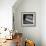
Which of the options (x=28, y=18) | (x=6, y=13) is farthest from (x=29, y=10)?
(x=6, y=13)

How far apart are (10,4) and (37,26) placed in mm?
1880

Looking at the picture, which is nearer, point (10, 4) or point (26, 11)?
point (10, 4)

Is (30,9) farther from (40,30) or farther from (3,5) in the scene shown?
(3,5)

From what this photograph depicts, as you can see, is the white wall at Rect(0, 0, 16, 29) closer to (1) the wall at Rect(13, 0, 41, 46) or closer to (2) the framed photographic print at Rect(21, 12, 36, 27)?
(1) the wall at Rect(13, 0, 41, 46)

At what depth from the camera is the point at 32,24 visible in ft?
19.4

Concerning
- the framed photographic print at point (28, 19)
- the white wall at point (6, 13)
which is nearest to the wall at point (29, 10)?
the framed photographic print at point (28, 19)

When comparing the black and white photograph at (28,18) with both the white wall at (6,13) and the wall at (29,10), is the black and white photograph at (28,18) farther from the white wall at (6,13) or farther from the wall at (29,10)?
the white wall at (6,13)

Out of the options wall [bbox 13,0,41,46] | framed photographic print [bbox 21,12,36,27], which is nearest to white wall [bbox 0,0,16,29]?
wall [bbox 13,0,41,46]

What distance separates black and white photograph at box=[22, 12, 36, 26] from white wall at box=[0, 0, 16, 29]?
1.18m

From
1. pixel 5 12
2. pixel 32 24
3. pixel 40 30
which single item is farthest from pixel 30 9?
pixel 5 12

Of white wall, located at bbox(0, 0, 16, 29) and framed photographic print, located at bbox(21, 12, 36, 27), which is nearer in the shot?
white wall, located at bbox(0, 0, 16, 29)

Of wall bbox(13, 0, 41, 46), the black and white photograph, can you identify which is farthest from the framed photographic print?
wall bbox(13, 0, 41, 46)

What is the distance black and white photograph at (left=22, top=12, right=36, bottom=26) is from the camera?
5.91m

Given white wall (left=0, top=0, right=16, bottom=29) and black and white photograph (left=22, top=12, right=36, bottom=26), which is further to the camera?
black and white photograph (left=22, top=12, right=36, bottom=26)
